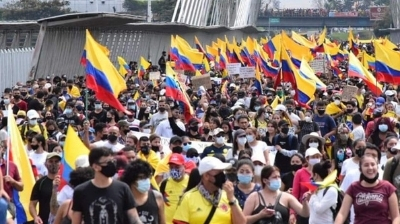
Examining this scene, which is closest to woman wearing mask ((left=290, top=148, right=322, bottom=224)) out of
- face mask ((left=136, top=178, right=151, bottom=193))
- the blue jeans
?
face mask ((left=136, top=178, right=151, bottom=193))

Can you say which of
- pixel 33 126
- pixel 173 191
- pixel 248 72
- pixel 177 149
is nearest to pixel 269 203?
pixel 173 191

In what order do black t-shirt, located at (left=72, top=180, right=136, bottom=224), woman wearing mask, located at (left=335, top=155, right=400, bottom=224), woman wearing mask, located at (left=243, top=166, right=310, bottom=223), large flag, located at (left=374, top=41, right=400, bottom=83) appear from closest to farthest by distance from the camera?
black t-shirt, located at (left=72, top=180, right=136, bottom=224), woman wearing mask, located at (left=335, top=155, right=400, bottom=224), woman wearing mask, located at (left=243, top=166, right=310, bottom=223), large flag, located at (left=374, top=41, right=400, bottom=83)

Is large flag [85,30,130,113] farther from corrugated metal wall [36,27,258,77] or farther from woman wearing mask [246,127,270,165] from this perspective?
corrugated metal wall [36,27,258,77]

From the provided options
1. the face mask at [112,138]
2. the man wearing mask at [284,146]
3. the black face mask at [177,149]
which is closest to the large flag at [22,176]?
the black face mask at [177,149]

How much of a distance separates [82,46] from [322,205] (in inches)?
1116

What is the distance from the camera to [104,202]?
8.51m

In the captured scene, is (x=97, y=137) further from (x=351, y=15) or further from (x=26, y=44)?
(x=351, y=15)

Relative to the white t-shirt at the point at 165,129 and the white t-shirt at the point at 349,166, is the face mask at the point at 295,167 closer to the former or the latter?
the white t-shirt at the point at 349,166

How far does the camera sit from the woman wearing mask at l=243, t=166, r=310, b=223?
970cm

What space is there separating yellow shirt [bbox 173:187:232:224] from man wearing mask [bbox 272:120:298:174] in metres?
4.80

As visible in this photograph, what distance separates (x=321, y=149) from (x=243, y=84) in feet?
48.5

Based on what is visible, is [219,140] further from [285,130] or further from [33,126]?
[33,126]

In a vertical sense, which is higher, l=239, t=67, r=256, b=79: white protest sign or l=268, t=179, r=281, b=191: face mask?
l=268, t=179, r=281, b=191: face mask

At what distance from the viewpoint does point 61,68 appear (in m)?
36.0
